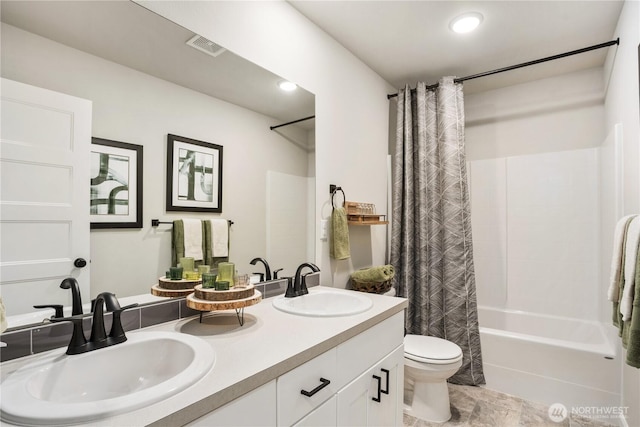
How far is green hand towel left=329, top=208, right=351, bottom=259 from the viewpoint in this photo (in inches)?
82.9

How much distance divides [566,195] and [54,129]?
3316 mm

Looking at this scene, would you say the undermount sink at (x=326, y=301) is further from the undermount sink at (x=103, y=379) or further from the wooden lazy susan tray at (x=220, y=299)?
the undermount sink at (x=103, y=379)

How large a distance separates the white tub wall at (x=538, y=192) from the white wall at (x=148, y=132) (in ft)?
7.27

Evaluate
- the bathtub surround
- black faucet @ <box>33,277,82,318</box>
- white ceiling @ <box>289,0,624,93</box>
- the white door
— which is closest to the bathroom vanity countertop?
black faucet @ <box>33,277,82,318</box>

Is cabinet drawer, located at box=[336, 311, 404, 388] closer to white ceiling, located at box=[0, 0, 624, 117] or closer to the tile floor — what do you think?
the tile floor

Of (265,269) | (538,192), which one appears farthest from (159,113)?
(538,192)

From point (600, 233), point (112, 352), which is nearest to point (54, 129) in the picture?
point (112, 352)

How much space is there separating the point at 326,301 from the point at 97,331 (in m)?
1.08

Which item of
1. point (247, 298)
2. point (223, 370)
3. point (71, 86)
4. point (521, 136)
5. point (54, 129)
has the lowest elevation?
point (223, 370)

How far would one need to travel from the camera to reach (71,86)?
1.05 m

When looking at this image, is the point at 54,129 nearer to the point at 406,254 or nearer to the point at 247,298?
the point at 247,298

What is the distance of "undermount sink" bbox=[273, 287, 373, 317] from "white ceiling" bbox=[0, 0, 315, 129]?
950mm

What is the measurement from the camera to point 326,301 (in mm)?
1788

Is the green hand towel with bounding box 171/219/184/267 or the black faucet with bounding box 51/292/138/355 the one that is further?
the green hand towel with bounding box 171/219/184/267
